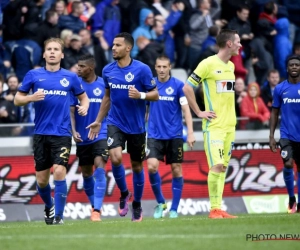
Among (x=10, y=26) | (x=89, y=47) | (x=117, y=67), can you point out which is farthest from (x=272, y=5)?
(x=117, y=67)

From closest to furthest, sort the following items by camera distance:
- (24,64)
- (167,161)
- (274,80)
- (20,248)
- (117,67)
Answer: (20,248) → (117,67) → (167,161) → (24,64) → (274,80)

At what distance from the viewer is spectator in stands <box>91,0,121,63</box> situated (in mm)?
24203

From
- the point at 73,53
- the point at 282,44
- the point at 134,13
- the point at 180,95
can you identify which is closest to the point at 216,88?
the point at 180,95

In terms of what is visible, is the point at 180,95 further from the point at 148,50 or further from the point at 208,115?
the point at 148,50

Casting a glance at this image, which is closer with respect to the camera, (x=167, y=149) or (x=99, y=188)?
(x=99, y=188)

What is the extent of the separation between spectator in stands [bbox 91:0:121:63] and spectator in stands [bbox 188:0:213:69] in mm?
1843

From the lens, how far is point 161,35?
80.5 ft

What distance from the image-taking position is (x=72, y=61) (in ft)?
75.2

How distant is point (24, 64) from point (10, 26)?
1.04 meters

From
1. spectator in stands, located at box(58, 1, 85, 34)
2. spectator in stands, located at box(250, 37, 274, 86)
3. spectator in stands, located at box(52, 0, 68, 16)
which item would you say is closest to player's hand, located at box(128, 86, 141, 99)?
spectator in stands, located at box(58, 1, 85, 34)

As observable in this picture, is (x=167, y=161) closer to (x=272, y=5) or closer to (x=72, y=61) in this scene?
(x=72, y=61)

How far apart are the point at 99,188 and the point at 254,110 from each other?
22.6ft

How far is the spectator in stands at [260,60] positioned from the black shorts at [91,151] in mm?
8551

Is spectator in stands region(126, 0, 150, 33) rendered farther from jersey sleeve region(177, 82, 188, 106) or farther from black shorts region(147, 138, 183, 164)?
black shorts region(147, 138, 183, 164)
